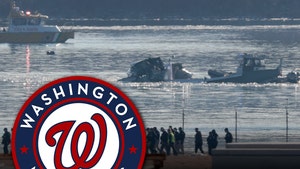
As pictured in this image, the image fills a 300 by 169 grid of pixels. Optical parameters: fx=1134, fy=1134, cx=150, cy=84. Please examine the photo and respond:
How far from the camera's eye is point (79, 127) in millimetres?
4848

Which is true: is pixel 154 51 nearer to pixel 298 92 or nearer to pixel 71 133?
pixel 298 92

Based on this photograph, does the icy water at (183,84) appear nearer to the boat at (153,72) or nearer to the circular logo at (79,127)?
the circular logo at (79,127)

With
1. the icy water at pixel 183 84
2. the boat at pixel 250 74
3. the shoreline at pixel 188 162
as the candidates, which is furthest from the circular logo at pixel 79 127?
the boat at pixel 250 74

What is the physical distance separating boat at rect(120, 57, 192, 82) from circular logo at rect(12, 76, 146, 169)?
73.3 metres

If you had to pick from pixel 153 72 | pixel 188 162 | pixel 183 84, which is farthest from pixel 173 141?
pixel 153 72

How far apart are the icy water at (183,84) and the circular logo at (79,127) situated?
0.34 metres

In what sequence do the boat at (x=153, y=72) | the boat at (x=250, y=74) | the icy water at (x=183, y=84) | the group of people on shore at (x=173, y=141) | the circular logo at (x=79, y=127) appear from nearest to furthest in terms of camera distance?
the circular logo at (x=79, y=127) < the group of people on shore at (x=173, y=141) < the icy water at (x=183, y=84) < the boat at (x=250, y=74) < the boat at (x=153, y=72)

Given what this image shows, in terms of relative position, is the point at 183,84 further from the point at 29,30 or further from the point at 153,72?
the point at 29,30

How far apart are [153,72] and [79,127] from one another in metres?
75.6

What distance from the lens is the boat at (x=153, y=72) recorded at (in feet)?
259

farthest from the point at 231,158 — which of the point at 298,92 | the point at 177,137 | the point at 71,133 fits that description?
the point at 298,92

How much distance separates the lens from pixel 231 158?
1259 centimetres
